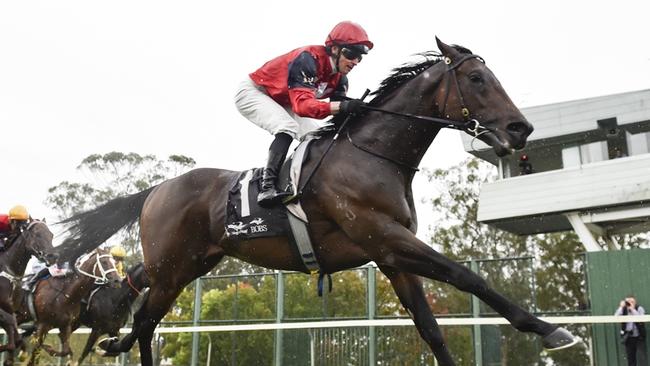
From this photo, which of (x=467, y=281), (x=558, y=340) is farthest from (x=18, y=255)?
(x=558, y=340)

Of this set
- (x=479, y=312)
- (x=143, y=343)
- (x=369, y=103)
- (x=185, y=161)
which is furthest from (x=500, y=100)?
(x=185, y=161)

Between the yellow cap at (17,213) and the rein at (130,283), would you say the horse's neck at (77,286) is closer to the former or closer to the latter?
the rein at (130,283)

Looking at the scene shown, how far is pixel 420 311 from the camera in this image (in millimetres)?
4492

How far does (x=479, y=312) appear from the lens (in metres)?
10.9

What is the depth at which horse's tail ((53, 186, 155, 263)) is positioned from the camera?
6.32 meters

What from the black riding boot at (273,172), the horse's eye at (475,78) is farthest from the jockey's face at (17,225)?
the horse's eye at (475,78)

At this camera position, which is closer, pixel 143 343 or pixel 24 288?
pixel 143 343

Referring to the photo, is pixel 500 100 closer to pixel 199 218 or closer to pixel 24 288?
pixel 199 218

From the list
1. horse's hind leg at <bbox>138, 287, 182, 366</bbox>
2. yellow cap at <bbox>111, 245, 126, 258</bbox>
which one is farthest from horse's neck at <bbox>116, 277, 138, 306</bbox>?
horse's hind leg at <bbox>138, 287, 182, 366</bbox>

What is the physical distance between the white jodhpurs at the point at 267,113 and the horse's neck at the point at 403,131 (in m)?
0.56

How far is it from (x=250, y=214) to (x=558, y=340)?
7.67ft

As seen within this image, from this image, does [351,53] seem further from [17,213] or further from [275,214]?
[17,213]

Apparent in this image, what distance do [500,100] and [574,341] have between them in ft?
5.17

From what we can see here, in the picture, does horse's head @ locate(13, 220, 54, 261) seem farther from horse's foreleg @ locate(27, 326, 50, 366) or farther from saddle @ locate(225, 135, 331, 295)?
saddle @ locate(225, 135, 331, 295)
